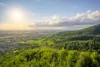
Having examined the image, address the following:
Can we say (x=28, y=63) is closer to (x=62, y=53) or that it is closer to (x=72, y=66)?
(x=62, y=53)

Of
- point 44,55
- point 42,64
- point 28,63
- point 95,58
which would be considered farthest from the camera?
point 44,55

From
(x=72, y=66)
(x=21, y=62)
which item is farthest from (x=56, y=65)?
(x=21, y=62)

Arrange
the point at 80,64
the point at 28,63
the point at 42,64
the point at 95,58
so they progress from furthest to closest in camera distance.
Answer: the point at 28,63 < the point at 42,64 < the point at 95,58 < the point at 80,64

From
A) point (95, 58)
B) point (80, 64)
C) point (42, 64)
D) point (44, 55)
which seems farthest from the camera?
point (44, 55)

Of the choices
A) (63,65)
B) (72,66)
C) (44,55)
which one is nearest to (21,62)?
(44,55)

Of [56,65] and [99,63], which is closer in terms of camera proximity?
[99,63]

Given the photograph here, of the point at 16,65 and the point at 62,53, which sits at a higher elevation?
the point at 62,53

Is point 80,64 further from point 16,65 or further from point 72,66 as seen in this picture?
point 16,65

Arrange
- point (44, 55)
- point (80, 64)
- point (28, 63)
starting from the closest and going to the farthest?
1. point (80, 64)
2. point (28, 63)
3. point (44, 55)

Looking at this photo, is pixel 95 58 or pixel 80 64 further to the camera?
pixel 95 58
